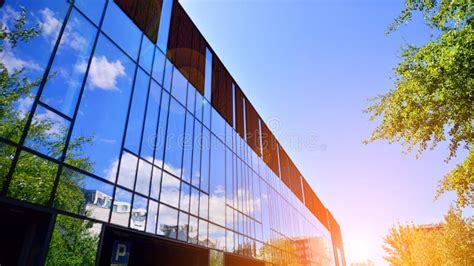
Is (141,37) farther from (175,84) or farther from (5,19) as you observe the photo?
(5,19)

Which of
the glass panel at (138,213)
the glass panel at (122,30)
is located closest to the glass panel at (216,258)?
the glass panel at (138,213)

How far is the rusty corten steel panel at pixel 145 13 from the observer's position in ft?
38.2

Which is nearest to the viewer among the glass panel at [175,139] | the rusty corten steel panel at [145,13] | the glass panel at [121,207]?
the glass panel at [121,207]

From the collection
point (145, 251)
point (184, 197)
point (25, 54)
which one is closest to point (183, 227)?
point (184, 197)

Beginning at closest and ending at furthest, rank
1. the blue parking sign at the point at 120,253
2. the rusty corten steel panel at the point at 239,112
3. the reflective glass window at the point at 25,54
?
the reflective glass window at the point at 25,54 → the blue parking sign at the point at 120,253 → the rusty corten steel panel at the point at 239,112

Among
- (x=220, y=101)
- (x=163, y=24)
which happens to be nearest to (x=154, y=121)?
(x=163, y=24)

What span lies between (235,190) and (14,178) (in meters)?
13.9

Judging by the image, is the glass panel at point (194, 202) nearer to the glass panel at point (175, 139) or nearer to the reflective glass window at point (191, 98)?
the glass panel at point (175, 139)

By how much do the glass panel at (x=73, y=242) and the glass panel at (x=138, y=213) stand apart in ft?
4.87

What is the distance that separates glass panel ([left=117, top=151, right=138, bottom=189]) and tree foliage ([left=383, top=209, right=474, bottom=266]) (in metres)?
26.1

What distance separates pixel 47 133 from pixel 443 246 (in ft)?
97.7

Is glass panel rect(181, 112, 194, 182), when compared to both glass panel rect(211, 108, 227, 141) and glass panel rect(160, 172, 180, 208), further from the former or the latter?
glass panel rect(211, 108, 227, 141)

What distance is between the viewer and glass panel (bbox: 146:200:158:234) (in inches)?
398

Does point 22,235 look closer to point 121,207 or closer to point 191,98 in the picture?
point 121,207
